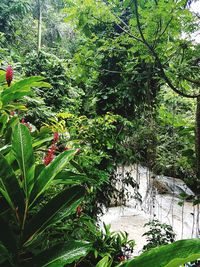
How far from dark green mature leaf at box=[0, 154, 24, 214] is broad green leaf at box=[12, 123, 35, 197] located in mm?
30

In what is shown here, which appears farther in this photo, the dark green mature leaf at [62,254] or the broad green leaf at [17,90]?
the broad green leaf at [17,90]

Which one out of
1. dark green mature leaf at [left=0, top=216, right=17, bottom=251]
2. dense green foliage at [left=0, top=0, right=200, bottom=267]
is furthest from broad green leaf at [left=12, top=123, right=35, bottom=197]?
dark green mature leaf at [left=0, top=216, right=17, bottom=251]

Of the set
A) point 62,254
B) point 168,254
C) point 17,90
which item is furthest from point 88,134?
point 168,254

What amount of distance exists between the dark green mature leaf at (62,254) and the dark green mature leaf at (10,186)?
16 centimetres

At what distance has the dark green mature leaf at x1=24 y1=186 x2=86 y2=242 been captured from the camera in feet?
2.61

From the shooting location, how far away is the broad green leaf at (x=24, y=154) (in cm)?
80

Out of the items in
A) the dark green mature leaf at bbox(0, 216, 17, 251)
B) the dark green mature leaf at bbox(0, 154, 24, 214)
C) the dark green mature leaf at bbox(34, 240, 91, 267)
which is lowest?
the dark green mature leaf at bbox(34, 240, 91, 267)

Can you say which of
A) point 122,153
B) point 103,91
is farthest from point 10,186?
point 103,91

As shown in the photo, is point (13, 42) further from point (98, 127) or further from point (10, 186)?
point (10, 186)

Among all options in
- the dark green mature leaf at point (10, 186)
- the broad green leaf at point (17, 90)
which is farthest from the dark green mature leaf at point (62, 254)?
the broad green leaf at point (17, 90)

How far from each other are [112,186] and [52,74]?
2.45m

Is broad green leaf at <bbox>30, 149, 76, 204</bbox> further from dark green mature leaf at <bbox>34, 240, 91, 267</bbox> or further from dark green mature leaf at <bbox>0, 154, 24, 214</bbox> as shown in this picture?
dark green mature leaf at <bbox>34, 240, 91, 267</bbox>

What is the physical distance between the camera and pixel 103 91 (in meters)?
4.00

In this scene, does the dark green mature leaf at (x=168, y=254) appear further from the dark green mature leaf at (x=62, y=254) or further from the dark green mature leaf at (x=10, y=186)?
the dark green mature leaf at (x=10, y=186)
